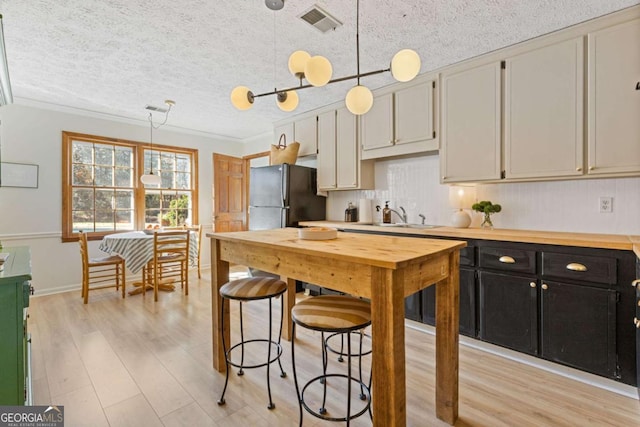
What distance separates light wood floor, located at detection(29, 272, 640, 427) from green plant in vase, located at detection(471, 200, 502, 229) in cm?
110

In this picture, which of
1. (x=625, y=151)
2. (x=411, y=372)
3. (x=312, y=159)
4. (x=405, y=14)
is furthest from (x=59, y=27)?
(x=625, y=151)

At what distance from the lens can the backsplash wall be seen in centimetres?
224

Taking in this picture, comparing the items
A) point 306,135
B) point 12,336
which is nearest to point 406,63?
point 12,336

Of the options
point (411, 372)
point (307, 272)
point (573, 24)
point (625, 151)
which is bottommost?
point (411, 372)

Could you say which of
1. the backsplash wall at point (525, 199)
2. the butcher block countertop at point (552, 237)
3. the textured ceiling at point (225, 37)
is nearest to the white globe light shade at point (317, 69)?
the textured ceiling at point (225, 37)

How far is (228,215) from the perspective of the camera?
18.6 feet

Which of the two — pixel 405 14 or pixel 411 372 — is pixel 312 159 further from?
pixel 411 372

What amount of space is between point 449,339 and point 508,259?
1027 mm

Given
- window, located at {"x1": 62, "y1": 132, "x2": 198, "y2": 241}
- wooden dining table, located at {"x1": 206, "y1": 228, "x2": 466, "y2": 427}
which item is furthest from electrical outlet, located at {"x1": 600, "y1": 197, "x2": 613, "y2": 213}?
window, located at {"x1": 62, "y1": 132, "x2": 198, "y2": 241}

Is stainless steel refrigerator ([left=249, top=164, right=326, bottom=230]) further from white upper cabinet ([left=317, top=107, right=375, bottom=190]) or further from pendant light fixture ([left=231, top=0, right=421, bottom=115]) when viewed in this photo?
pendant light fixture ([left=231, top=0, right=421, bottom=115])

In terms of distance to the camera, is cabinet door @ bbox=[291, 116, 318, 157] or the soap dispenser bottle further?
cabinet door @ bbox=[291, 116, 318, 157]

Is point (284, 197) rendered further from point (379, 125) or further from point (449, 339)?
point (449, 339)

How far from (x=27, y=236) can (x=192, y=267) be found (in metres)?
2.18

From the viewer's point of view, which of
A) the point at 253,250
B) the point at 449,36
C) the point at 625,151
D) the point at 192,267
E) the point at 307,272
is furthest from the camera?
the point at 192,267
